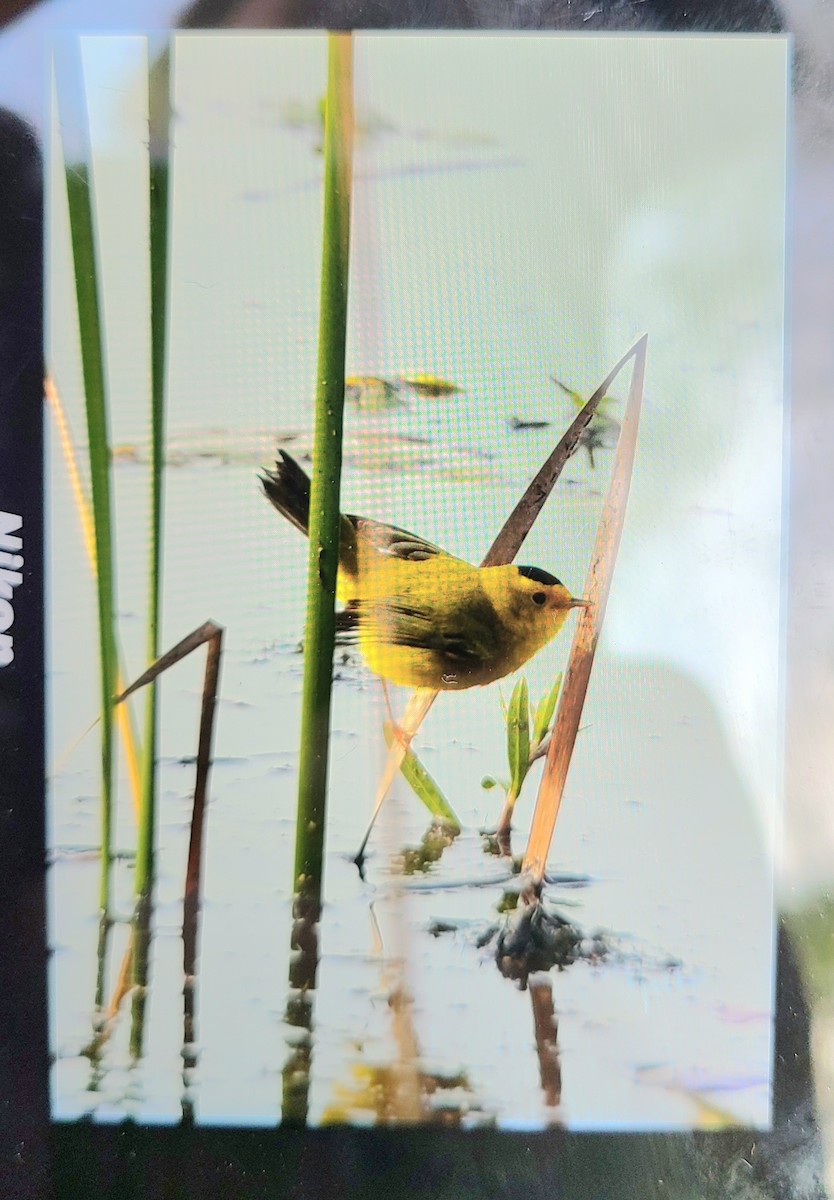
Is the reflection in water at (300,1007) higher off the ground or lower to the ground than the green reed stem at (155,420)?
lower

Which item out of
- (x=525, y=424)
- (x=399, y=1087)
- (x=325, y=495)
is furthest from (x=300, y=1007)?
(x=525, y=424)

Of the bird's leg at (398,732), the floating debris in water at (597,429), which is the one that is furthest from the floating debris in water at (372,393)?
the bird's leg at (398,732)

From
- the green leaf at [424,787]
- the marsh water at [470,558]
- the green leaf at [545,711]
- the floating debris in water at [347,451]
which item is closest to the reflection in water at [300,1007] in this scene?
the marsh water at [470,558]

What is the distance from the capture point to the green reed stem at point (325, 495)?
0.62 metres

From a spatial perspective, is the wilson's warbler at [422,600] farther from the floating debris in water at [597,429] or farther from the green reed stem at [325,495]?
the floating debris in water at [597,429]

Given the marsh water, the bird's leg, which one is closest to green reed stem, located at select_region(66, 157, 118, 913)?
the marsh water

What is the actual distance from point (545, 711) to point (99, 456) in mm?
459

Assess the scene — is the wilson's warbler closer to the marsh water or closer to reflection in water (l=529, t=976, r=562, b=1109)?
the marsh water

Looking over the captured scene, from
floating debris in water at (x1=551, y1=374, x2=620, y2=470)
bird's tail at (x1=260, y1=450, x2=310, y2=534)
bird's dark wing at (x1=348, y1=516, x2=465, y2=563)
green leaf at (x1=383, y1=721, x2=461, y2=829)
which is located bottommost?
green leaf at (x1=383, y1=721, x2=461, y2=829)

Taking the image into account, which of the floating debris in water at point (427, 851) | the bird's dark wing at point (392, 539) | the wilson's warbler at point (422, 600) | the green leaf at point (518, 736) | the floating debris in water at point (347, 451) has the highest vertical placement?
the floating debris in water at point (347, 451)

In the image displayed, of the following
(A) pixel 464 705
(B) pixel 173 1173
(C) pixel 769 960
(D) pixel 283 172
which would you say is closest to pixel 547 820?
(A) pixel 464 705

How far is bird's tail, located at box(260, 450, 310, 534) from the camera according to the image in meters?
0.62

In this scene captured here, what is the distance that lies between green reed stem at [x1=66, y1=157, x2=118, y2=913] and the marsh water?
0.5 inches

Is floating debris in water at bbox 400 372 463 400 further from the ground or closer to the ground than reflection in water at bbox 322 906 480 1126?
further from the ground
